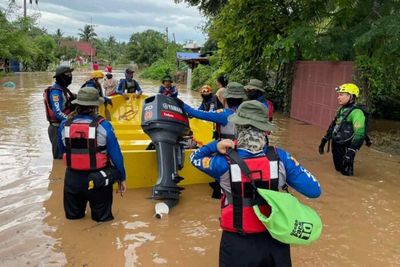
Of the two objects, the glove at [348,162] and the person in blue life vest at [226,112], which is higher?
the person in blue life vest at [226,112]

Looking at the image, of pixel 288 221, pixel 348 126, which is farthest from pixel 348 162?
pixel 288 221

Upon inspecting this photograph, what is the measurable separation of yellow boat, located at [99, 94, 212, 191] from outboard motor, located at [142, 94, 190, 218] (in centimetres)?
49

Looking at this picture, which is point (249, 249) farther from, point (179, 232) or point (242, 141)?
point (179, 232)

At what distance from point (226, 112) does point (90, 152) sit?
1.57m

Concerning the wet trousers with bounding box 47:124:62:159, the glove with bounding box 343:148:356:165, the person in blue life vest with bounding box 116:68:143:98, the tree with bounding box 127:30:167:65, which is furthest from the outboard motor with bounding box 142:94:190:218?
the tree with bounding box 127:30:167:65

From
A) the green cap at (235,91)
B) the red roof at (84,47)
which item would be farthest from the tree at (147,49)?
the green cap at (235,91)

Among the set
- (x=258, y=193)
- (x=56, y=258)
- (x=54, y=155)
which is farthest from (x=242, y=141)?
(x=54, y=155)

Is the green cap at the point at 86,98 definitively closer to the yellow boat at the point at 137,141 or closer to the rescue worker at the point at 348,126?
the yellow boat at the point at 137,141

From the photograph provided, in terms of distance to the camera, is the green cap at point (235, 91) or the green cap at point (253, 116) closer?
the green cap at point (253, 116)

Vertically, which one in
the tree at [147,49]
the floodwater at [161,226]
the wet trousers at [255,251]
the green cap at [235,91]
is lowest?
the floodwater at [161,226]

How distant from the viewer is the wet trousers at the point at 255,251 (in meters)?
2.61

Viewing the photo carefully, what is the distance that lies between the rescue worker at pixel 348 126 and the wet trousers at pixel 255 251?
4287mm

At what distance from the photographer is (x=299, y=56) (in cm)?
1457

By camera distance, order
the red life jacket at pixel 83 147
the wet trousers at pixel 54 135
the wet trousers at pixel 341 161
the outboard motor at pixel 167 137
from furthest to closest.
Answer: the wet trousers at pixel 54 135 < the wet trousers at pixel 341 161 < the outboard motor at pixel 167 137 < the red life jacket at pixel 83 147
